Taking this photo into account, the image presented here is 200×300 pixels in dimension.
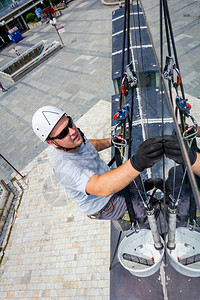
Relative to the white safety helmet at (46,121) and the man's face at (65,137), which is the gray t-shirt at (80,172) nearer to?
the man's face at (65,137)

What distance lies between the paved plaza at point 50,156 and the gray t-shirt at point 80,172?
12.4ft

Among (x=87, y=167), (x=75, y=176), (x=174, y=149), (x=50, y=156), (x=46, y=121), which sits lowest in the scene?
(x=50, y=156)

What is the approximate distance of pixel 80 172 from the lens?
7.52 feet

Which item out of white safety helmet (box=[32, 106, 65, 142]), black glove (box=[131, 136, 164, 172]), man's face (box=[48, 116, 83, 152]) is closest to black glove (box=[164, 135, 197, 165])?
black glove (box=[131, 136, 164, 172])

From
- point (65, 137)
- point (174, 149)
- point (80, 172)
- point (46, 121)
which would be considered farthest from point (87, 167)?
point (174, 149)

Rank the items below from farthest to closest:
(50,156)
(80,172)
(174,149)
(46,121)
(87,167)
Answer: (50,156)
(87,167)
(46,121)
(80,172)
(174,149)

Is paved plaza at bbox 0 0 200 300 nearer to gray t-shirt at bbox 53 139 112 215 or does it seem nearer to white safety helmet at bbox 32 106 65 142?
gray t-shirt at bbox 53 139 112 215

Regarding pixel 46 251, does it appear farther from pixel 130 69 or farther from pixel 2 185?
pixel 130 69

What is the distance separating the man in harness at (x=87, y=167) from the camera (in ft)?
6.39

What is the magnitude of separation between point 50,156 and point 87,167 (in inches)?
284

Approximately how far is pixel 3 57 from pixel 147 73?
979 inches

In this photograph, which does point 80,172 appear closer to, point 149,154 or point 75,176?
point 75,176

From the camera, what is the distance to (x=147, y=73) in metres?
7.14

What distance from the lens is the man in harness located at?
1.95 m
